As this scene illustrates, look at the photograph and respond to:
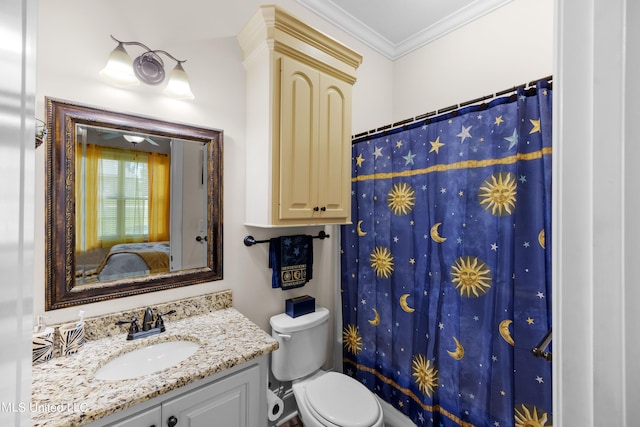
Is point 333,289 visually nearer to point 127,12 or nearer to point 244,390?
point 244,390

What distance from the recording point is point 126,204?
1.27 m

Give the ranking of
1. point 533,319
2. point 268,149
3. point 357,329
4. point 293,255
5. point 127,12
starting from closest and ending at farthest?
point 533,319 → point 127,12 → point 268,149 → point 293,255 → point 357,329

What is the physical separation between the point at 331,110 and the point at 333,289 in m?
1.28

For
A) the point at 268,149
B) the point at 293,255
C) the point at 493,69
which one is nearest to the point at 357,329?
the point at 293,255

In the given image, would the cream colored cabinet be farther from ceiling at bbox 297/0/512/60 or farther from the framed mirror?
ceiling at bbox 297/0/512/60

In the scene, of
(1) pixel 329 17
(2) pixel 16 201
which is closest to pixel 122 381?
(2) pixel 16 201

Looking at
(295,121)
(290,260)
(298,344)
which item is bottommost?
(298,344)

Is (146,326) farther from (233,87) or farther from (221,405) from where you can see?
(233,87)

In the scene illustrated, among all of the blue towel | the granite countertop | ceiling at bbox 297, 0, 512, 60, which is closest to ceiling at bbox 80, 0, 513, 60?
ceiling at bbox 297, 0, 512, 60

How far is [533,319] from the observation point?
1.11 meters

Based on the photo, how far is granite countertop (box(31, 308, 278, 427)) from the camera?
2.57 feet

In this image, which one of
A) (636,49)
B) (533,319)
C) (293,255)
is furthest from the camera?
(293,255)

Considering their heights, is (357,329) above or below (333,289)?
below

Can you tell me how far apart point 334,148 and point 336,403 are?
138cm
